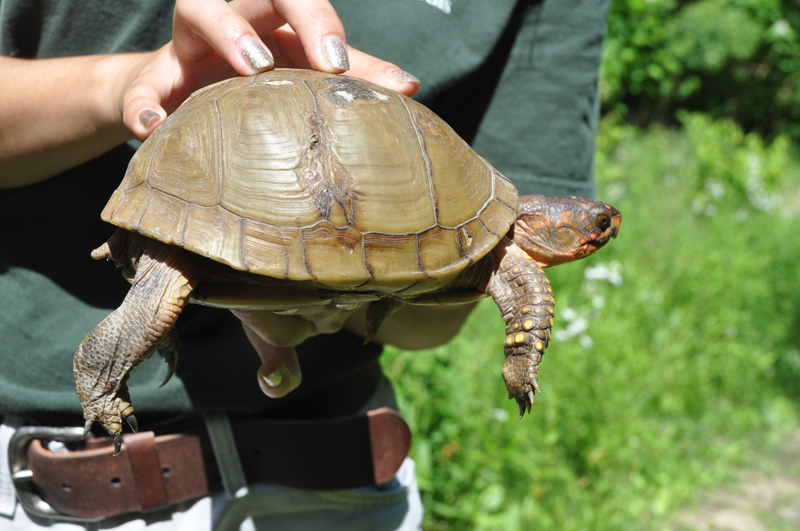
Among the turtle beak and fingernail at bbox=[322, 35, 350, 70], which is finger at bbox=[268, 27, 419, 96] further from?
the turtle beak

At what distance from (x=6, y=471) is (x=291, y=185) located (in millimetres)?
803

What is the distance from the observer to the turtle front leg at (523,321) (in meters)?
1.18

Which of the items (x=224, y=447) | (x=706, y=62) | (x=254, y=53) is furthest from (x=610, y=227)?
(x=706, y=62)

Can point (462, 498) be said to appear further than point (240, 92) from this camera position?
Yes

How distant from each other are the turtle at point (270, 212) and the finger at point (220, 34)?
1.8 inches

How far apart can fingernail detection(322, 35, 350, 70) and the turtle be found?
3 cm

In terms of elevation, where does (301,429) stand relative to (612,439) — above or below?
above

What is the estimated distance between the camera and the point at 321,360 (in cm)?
Result: 136

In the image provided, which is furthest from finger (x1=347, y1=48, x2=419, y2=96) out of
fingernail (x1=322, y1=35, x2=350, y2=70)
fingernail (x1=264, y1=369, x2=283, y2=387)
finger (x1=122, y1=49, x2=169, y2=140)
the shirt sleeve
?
fingernail (x1=264, y1=369, x2=283, y2=387)

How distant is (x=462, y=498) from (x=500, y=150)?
4.91 feet

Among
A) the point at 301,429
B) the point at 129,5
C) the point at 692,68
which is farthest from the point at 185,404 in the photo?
the point at 692,68

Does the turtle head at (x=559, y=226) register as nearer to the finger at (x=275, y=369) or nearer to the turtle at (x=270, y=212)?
the turtle at (x=270, y=212)

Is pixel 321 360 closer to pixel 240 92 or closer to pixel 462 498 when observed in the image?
pixel 240 92

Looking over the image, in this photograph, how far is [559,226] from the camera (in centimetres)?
134
